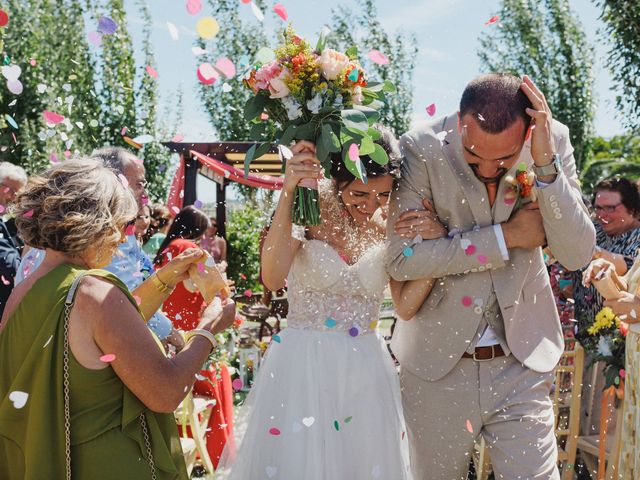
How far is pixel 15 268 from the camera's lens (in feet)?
16.2

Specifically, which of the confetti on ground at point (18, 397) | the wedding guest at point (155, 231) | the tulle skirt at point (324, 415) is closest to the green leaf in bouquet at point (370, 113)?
→ the tulle skirt at point (324, 415)

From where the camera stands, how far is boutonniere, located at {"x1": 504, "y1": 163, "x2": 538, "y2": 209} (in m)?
2.88

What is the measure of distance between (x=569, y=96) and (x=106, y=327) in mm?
22591

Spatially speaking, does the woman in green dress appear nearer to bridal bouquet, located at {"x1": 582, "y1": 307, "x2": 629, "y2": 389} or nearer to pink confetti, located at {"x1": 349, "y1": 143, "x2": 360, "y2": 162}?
pink confetti, located at {"x1": 349, "y1": 143, "x2": 360, "y2": 162}

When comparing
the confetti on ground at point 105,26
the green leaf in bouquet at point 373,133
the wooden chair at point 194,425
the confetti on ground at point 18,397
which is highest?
the confetti on ground at point 105,26

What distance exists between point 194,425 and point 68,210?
3677 mm

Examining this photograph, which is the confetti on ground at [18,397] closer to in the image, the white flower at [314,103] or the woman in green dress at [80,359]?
the woman in green dress at [80,359]

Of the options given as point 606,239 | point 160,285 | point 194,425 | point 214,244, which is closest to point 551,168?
point 160,285

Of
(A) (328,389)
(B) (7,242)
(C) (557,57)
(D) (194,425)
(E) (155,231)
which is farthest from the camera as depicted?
(C) (557,57)

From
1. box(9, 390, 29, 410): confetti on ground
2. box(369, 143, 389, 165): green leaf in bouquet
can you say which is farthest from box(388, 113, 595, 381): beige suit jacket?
box(9, 390, 29, 410): confetti on ground

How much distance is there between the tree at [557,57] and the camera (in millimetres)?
22188

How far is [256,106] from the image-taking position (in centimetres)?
293

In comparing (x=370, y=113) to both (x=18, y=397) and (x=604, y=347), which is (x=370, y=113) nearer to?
(x=18, y=397)

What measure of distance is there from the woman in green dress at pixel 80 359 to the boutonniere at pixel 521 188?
4.89 feet
